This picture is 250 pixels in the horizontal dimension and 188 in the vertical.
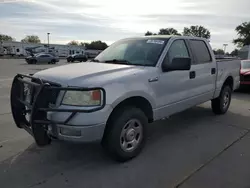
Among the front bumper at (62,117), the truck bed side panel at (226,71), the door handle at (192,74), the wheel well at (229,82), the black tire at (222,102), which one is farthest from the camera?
the wheel well at (229,82)

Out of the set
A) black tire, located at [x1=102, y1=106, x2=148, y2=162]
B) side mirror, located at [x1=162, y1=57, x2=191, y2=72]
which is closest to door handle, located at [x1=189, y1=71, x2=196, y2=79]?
side mirror, located at [x1=162, y1=57, x2=191, y2=72]

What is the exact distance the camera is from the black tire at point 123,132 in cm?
358

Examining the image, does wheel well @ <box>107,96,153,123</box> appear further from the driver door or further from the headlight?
the headlight

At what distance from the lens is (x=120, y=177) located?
11.3 feet

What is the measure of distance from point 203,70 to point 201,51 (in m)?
0.45

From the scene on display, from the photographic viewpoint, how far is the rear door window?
5.42 metres

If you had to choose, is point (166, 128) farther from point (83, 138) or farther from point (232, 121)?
point (83, 138)

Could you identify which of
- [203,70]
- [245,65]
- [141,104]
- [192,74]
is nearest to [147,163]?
[141,104]

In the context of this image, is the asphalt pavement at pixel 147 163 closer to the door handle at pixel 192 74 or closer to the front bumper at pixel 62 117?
the front bumper at pixel 62 117

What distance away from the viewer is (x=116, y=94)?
3.51 metres

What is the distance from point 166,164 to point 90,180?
3.67ft

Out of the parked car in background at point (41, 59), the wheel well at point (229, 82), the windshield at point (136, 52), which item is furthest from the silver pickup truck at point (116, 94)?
the parked car in background at point (41, 59)

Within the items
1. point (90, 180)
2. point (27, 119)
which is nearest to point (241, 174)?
point (90, 180)

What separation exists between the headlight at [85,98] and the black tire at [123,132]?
409 mm
